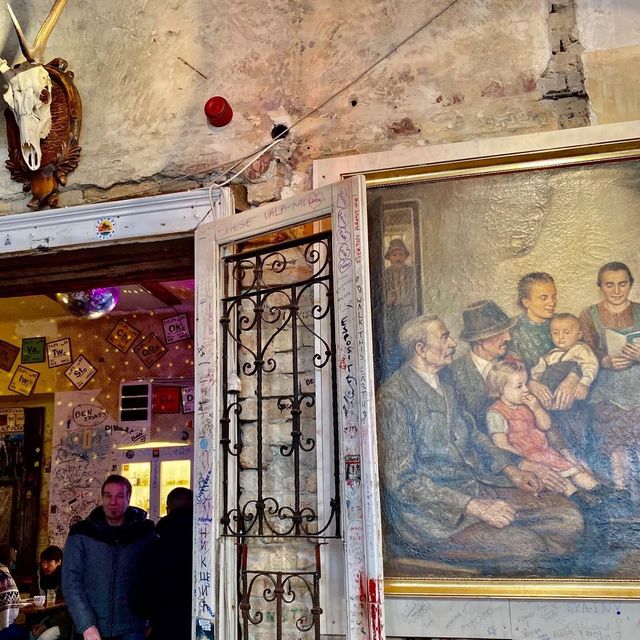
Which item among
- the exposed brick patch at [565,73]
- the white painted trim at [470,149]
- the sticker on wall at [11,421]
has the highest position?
the exposed brick patch at [565,73]

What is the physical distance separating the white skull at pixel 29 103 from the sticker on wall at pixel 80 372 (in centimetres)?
399

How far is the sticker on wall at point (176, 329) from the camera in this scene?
7180 millimetres

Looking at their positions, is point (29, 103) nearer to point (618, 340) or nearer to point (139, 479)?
point (618, 340)

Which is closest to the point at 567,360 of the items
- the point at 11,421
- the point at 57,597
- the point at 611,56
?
the point at 611,56

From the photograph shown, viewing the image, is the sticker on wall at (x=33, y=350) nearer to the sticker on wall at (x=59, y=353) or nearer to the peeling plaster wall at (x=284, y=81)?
the sticker on wall at (x=59, y=353)

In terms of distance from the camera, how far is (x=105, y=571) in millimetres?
3709

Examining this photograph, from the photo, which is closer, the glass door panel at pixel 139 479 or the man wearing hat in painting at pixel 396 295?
the man wearing hat in painting at pixel 396 295

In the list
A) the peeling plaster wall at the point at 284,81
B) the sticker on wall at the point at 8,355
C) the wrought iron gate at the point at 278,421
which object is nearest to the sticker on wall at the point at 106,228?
the peeling plaster wall at the point at 284,81

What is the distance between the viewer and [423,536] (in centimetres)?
279

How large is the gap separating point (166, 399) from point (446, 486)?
4658mm

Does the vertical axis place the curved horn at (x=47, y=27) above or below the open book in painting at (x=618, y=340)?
above

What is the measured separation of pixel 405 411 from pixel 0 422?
238 inches

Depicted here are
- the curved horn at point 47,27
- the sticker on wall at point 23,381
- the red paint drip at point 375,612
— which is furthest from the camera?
the sticker on wall at point 23,381

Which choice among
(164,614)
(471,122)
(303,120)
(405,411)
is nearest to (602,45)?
(471,122)
